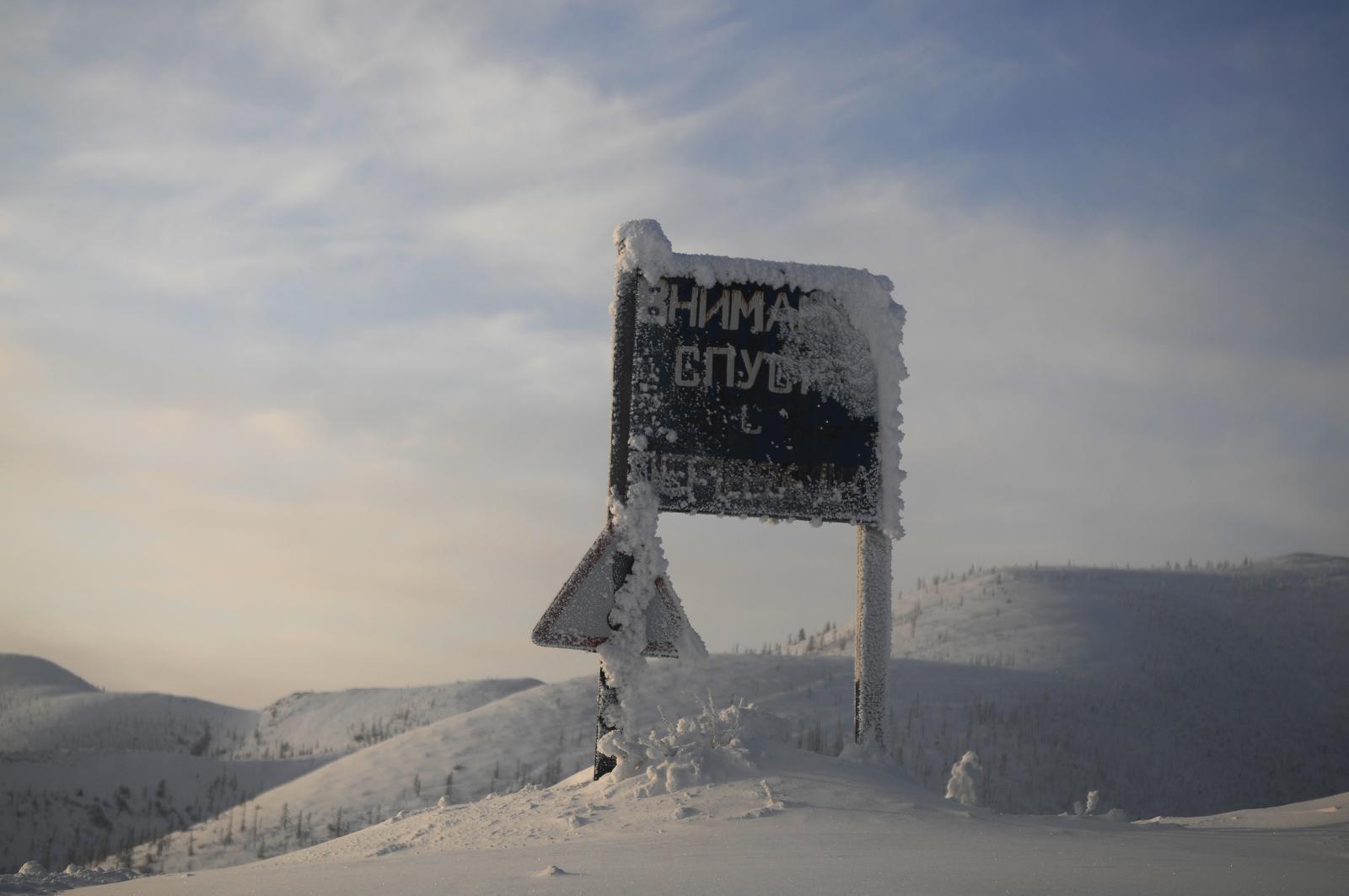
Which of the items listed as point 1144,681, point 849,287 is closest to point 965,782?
point 849,287

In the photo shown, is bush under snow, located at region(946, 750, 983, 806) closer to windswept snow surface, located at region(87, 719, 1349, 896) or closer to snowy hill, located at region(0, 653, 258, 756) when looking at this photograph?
windswept snow surface, located at region(87, 719, 1349, 896)

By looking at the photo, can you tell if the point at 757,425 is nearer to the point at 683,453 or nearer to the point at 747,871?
the point at 683,453

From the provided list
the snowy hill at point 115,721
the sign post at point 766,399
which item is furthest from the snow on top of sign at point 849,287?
the snowy hill at point 115,721

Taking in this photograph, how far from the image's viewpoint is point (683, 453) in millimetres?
7375

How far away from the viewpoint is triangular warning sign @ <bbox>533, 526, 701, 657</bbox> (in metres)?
6.26

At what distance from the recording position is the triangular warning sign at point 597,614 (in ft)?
20.5

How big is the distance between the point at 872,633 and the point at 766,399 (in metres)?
1.88

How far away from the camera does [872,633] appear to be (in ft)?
25.2

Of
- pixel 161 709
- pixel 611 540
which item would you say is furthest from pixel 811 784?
pixel 161 709

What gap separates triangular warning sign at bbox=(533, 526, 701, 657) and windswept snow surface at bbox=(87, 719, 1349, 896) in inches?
28.7

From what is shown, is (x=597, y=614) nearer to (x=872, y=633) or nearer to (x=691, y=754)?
(x=691, y=754)

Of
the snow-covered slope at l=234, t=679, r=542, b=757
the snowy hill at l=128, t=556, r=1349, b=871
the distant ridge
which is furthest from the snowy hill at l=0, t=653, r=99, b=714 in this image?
the snowy hill at l=128, t=556, r=1349, b=871

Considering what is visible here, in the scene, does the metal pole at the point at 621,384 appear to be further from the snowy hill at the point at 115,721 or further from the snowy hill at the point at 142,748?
the snowy hill at the point at 115,721

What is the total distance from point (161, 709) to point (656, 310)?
111 ft
